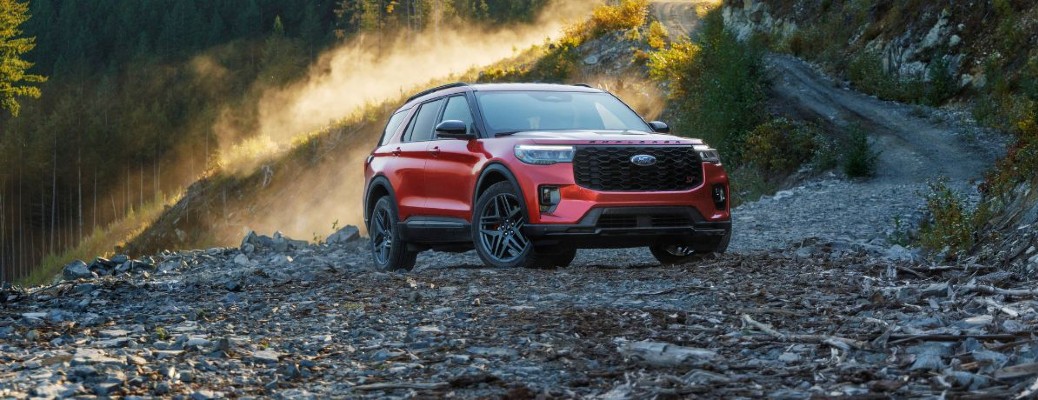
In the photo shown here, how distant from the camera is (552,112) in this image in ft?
35.2

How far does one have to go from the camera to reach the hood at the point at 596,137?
377 inches

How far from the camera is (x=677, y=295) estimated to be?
26.1 ft

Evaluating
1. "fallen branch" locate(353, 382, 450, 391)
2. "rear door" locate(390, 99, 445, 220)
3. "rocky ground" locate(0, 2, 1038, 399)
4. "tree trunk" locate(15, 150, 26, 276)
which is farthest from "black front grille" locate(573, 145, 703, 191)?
"tree trunk" locate(15, 150, 26, 276)

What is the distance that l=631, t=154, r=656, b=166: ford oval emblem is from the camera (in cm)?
959

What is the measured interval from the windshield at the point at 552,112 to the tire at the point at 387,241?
1628 mm

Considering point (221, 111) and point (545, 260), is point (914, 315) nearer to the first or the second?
point (545, 260)

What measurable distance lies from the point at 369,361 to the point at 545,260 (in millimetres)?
4165

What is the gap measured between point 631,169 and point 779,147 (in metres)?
13.3

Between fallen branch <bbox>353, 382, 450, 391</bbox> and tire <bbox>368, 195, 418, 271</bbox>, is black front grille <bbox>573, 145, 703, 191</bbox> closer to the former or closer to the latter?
tire <bbox>368, 195, 418, 271</bbox>

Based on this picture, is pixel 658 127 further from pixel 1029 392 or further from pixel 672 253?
pixel 1029 392

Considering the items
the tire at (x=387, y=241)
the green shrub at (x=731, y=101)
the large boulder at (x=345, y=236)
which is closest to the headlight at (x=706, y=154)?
the tire at (x=387, y=241)

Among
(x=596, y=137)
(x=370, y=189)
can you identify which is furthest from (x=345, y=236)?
(x=596, y=137)

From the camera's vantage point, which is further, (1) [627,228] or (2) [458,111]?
(2) [458,111]

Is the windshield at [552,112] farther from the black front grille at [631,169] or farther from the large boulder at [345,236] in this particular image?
the large boulder at [345,236]
